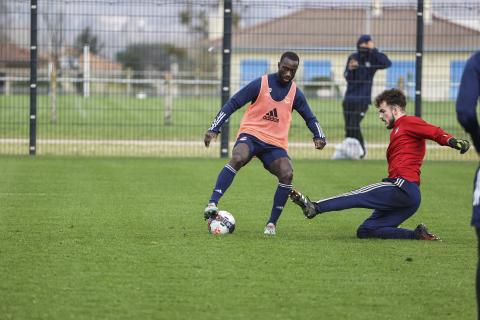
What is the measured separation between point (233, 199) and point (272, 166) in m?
2.69

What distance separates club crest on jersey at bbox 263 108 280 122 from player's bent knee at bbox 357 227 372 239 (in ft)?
4.37

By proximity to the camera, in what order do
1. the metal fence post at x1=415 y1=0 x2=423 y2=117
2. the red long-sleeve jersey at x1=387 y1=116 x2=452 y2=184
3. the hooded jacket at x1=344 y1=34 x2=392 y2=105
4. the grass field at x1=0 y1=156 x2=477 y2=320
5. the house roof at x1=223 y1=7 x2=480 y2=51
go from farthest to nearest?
the house roof at x1=223 y1=7 x2=480 y2=51 → the metal fence post at x1=415 y1=0 x2=423 y2=117 → the hooded jacket at x1=344 y1=34 x2=392 y2=105 → the red long-sleeve jersey at x1=387 y1=116 x2=452 y2=184 → the grass field at x1=0 y1=156 x2=477 y2=320

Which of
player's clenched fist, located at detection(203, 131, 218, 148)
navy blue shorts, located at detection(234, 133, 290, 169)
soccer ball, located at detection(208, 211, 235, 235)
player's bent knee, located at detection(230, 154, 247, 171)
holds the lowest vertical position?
soccer ball, located at detection(208, 211, 235, 235)

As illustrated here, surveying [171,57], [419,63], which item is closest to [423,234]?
[419,63]

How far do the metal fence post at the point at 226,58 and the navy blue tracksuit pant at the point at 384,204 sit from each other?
8970 mm

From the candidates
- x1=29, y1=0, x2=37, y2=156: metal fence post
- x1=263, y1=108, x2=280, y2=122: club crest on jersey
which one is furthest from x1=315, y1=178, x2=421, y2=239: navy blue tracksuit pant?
x1=29, y1=0, x2=37, y2=156: metal fence post

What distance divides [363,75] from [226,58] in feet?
8.12

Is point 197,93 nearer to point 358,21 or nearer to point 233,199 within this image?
point 358,21

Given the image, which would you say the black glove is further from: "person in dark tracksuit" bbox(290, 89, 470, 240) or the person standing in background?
the person standing in background

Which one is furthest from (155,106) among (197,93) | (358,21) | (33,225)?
(33,225)

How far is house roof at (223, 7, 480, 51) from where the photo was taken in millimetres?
19219

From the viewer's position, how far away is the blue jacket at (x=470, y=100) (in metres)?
5.80

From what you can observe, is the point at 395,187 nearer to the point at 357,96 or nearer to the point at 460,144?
the point at 460,144

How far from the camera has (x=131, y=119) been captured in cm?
1984
